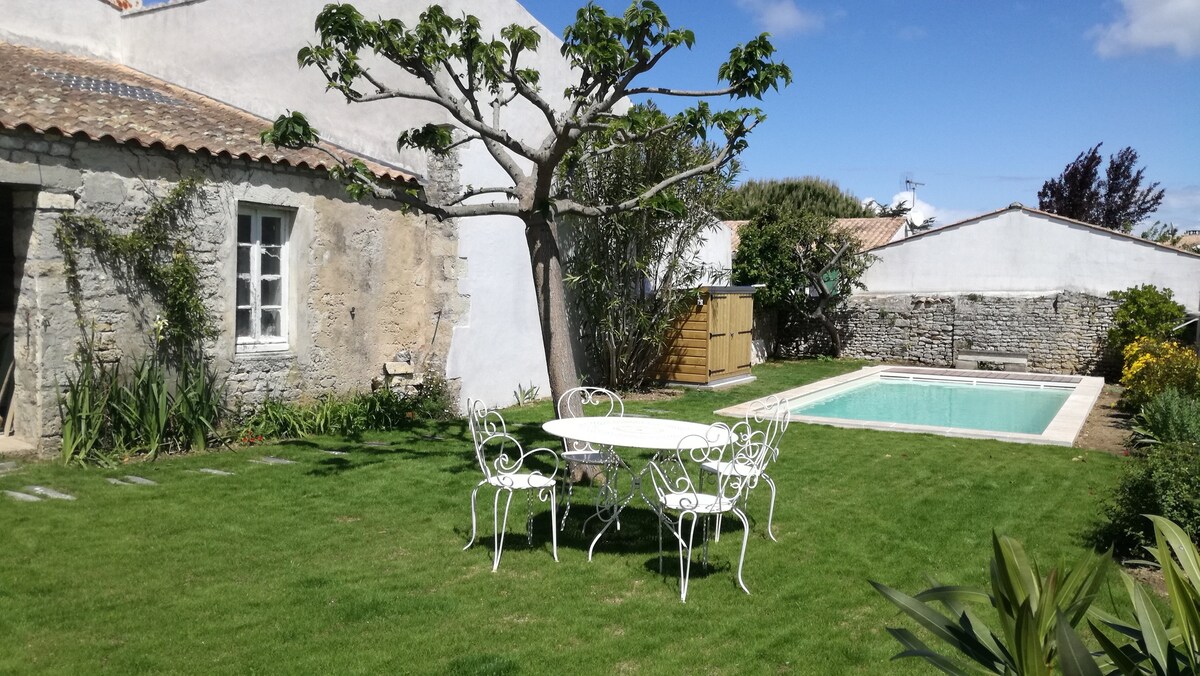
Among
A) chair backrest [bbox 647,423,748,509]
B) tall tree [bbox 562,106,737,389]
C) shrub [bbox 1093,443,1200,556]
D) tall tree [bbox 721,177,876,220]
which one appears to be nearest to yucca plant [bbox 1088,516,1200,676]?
chair backrest [bbox 647,423,748,509]

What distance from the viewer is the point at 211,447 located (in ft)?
29.9

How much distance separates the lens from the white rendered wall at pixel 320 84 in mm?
11734

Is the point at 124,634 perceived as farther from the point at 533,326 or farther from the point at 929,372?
the point at 929,372

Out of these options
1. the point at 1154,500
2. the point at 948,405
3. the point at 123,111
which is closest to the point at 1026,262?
the point at 948,405

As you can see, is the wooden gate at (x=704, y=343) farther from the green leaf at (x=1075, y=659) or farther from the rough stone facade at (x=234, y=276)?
the green leaf at (x=1075, y=659)

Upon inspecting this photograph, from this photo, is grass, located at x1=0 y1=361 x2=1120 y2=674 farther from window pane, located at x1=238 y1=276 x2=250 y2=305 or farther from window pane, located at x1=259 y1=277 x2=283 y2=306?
window pane, located at x1=259 y1=277 x2=283 y2=306

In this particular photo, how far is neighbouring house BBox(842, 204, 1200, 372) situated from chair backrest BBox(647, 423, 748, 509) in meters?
14.0

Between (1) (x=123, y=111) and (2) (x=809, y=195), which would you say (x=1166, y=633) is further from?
(2) (x=809, y=195)

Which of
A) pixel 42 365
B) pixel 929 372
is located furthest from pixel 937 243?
pixel 42 365

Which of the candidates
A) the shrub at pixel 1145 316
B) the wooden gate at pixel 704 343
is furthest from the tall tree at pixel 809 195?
the wooden gate at pixel 704 343

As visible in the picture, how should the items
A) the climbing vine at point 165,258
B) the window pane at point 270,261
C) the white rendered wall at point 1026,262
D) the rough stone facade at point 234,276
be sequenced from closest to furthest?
the rough stone facade at point 234,276 < the climbing vine at point 165,258 < the window pane at point 270,261 < the white rendered wall at point 1026,262

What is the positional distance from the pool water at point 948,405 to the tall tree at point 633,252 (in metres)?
2.82

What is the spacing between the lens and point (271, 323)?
10.5m

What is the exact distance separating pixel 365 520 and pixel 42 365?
3577 mm
